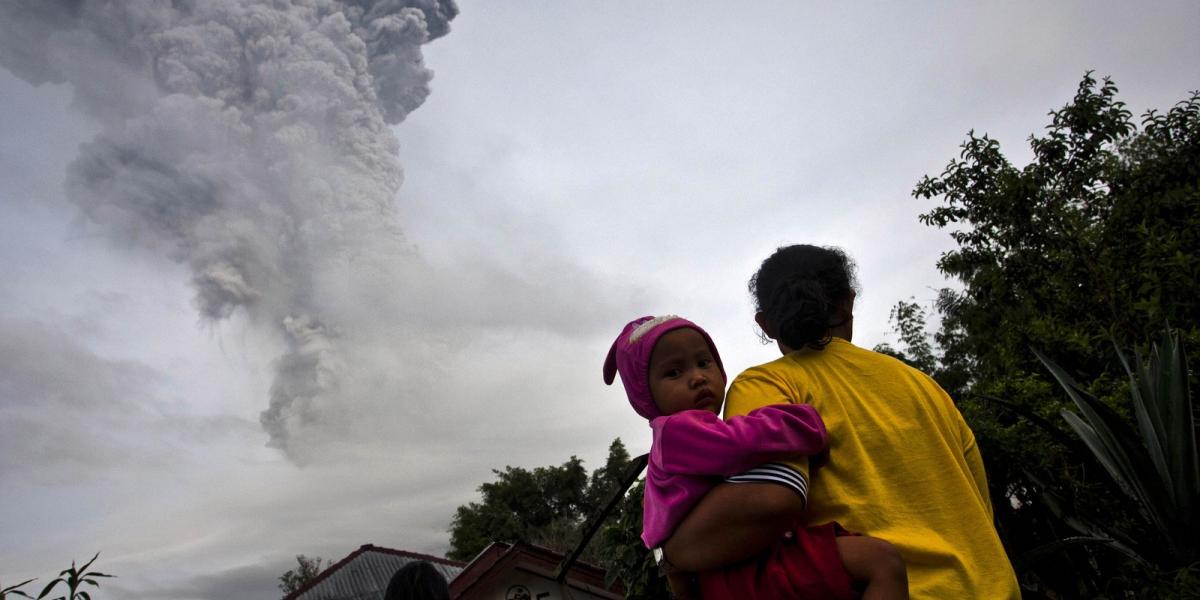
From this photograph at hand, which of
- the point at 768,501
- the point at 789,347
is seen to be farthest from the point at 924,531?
the point at 789,347

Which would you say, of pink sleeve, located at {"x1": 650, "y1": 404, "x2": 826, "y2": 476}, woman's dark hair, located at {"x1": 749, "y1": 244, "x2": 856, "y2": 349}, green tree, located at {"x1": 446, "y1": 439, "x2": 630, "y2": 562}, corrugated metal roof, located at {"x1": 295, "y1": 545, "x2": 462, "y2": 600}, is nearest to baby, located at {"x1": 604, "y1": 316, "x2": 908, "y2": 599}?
pink sleeve, located at {"x1": 650, "y1": 404, "x2": 826, "y2": 476}

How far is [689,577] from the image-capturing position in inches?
51.1

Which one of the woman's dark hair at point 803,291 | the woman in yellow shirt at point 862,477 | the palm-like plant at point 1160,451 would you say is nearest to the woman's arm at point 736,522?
the woman in yellow shirt at point 862,477

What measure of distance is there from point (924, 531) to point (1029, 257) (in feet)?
22.2

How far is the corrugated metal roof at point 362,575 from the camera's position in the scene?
18.2 metres

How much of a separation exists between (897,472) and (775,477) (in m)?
0.27

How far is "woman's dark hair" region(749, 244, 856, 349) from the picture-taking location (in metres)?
1.47

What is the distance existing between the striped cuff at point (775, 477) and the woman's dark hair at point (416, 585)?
6.23 feet

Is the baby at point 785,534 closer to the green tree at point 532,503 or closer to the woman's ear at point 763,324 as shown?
the woman's ear at point 763,324

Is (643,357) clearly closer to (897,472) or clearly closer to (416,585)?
(897,472)

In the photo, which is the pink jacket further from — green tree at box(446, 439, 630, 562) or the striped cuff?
green tree at box(446, 439, 630, 562)

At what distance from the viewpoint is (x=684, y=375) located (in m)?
1.47

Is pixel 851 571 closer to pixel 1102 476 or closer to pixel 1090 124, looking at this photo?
pixel 1102 476

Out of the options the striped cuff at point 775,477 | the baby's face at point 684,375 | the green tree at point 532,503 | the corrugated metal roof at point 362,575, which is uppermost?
the green tree at point 532,503
